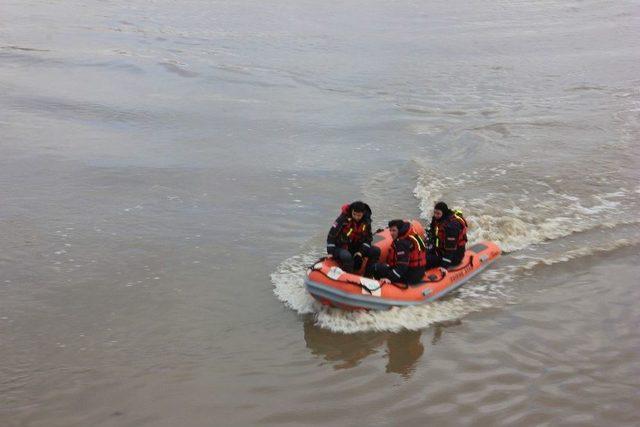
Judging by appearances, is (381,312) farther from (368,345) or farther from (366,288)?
(368,345)

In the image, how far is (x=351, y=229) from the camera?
→ 301 inches

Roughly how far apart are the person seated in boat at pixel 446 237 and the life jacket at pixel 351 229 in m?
0.99

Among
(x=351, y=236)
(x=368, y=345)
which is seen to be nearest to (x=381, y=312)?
(x=368, y=345)

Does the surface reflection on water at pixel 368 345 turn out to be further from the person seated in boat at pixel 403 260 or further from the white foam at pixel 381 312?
the person seated in boat at pixel 403 260

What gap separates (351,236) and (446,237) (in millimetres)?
1264

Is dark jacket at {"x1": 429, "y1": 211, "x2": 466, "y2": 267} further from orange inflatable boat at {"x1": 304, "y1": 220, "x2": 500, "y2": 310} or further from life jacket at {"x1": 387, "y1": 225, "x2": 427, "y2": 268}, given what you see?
life jacket at {"x1": 387, "y1": 225, "x2": 427, "y2": 268}

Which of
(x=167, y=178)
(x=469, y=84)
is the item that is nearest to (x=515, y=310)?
(x=167, y=178)

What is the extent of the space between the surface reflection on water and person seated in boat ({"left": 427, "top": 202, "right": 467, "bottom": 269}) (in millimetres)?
1187

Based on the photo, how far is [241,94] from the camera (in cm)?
1662

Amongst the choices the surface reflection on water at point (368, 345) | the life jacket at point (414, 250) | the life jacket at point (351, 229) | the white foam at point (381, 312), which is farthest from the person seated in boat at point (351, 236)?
the surface reflection on water at point (368, 345)

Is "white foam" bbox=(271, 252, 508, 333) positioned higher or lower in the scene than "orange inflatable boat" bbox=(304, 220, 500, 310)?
lower

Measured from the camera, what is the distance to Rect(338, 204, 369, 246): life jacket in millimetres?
7629

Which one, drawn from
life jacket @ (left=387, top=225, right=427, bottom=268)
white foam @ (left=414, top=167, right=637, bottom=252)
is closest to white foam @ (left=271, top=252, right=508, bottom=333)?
life jacket @ (left=387, top=225, right=427, bottom=268)

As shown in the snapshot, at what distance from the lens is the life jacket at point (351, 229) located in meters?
7.63
